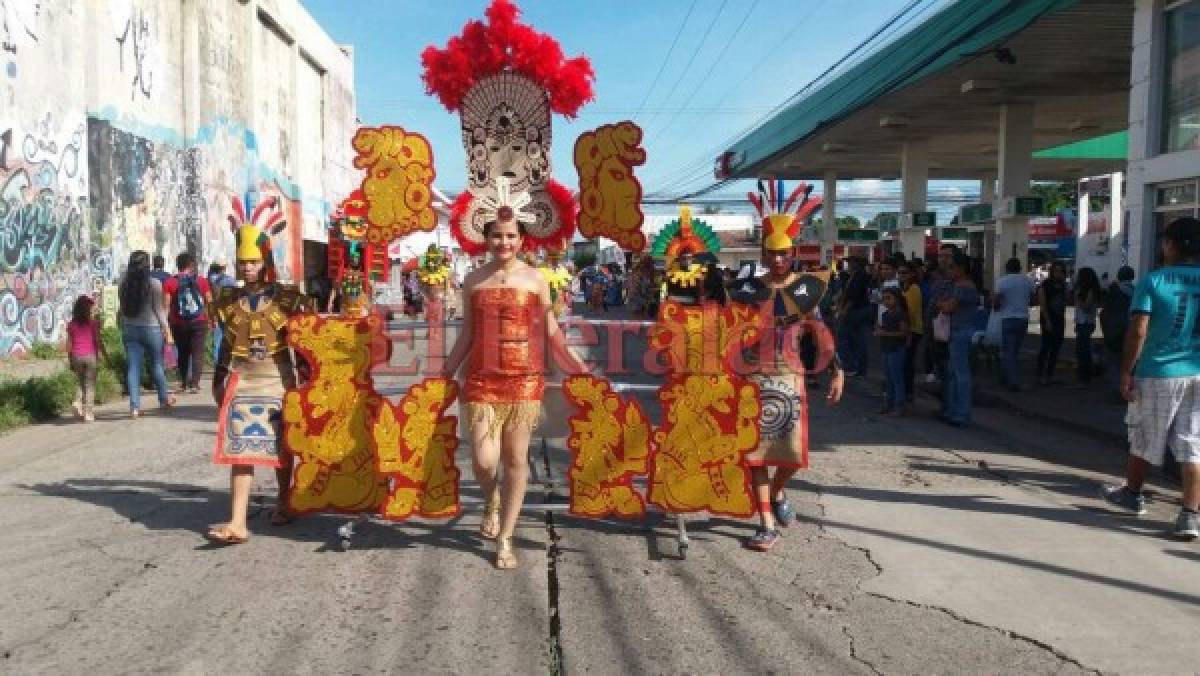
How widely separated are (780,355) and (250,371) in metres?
3.13

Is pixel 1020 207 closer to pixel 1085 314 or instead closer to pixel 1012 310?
pixel 1085 314

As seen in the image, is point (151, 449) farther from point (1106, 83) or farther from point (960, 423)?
point (1106, 83)

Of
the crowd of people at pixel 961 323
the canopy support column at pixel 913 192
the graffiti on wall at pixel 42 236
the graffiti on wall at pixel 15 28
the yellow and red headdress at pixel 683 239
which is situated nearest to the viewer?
the yellow and red headdress at pixel 683 239

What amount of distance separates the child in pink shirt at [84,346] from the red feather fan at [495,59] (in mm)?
5560

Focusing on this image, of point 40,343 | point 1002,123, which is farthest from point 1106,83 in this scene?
point 40,343

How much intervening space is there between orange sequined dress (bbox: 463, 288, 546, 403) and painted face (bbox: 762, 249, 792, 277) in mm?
1461

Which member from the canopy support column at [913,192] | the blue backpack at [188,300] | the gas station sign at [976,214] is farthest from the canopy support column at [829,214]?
the blue backpack at [188,300]

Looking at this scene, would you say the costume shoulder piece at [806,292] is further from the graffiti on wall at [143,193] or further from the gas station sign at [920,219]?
the gas station sign at [920,219]

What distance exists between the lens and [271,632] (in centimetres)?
405

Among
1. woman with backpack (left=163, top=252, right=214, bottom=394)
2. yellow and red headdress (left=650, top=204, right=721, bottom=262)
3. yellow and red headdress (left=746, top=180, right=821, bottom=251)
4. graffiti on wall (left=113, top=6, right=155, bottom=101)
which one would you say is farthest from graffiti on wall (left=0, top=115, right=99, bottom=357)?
yellow and red headdress (left=746, top=180, right=821, bottom=251)

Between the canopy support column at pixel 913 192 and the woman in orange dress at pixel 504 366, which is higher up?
the canopy support column at pixel 913 192

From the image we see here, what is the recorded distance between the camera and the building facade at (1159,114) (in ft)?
34.0

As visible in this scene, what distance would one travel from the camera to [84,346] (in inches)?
374

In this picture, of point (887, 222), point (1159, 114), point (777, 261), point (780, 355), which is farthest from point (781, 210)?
point (887, 222)
